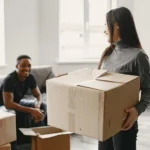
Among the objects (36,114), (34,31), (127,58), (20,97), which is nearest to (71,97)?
(127,58)

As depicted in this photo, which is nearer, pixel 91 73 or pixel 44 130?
pixel 91 73

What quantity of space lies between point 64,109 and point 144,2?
4.01 m

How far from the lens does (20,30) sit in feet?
14.3

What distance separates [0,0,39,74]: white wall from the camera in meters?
4.21

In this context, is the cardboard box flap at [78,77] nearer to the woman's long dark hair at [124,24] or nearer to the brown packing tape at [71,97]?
the brown packing tape at [71,97]

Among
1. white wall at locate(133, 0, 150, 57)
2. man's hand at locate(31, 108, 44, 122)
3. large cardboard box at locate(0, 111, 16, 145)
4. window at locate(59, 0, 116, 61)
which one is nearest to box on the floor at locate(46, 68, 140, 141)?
large cardboard box at locate(0, 111, 16, 145)

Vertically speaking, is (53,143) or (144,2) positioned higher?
(144,2)

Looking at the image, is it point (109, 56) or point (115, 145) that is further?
point (109, 56)

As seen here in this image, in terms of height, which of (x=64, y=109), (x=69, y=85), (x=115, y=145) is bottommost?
(x=115, y=145)

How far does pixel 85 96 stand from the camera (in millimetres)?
1187

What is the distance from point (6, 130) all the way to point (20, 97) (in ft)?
3.15

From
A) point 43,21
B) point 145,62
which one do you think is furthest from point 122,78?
point 43,21

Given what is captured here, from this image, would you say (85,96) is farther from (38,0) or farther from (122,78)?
(38,0)

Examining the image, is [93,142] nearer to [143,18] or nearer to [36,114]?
[36,114]
